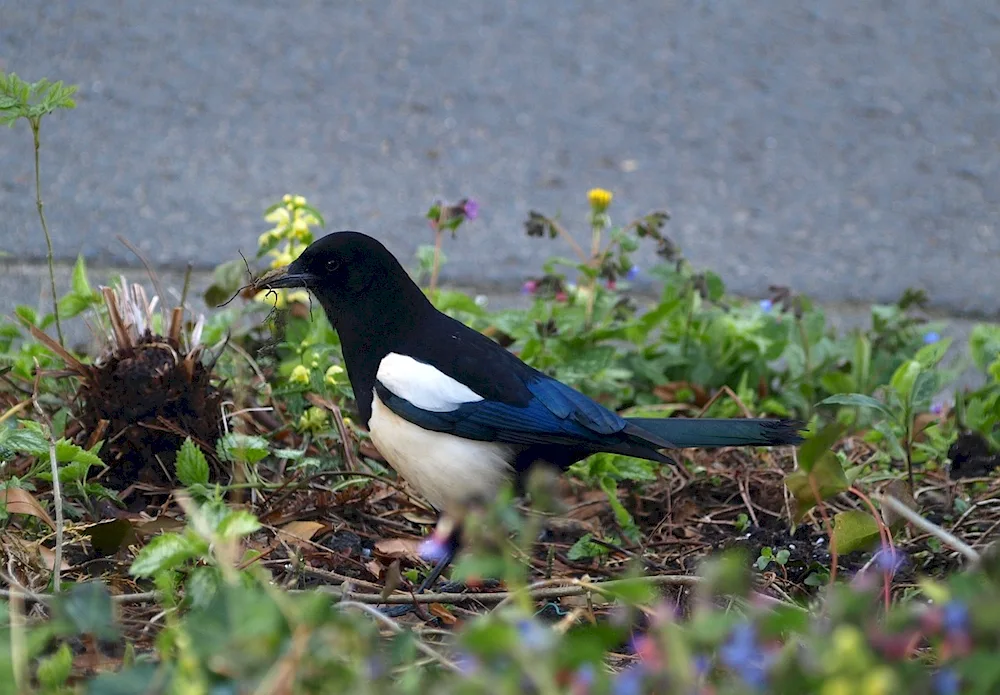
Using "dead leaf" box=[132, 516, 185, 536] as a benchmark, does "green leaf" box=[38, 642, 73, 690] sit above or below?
above

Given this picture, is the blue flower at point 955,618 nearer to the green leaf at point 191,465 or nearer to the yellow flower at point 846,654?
the yellow flower at point 846,654

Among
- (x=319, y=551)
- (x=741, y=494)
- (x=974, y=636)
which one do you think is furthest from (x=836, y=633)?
(x=741, y=494)

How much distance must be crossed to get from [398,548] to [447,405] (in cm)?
30

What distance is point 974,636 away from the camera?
1159mm

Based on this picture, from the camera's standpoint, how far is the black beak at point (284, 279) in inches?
105

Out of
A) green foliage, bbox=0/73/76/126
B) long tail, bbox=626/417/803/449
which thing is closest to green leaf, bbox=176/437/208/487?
green foliage, bbox=0/73/76/126

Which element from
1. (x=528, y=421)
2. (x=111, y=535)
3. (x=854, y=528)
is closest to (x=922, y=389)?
(x=854, y=528)

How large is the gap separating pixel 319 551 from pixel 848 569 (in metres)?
0.97

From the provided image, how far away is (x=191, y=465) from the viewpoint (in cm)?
255

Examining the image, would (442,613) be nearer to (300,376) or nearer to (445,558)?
(445,558)

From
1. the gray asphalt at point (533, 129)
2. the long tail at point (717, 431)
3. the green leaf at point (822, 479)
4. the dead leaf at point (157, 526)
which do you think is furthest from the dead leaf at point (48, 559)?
the gray asphalt at point (533, 129)

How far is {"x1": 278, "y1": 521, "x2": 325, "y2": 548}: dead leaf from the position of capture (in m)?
2.51

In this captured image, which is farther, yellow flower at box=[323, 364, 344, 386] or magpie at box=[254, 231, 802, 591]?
yellow flower at box=[323, 364, 344, 386]

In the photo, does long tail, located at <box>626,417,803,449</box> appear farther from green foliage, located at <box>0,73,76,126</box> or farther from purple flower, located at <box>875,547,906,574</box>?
green foliage, located at <box>0,73,76,126</box>
